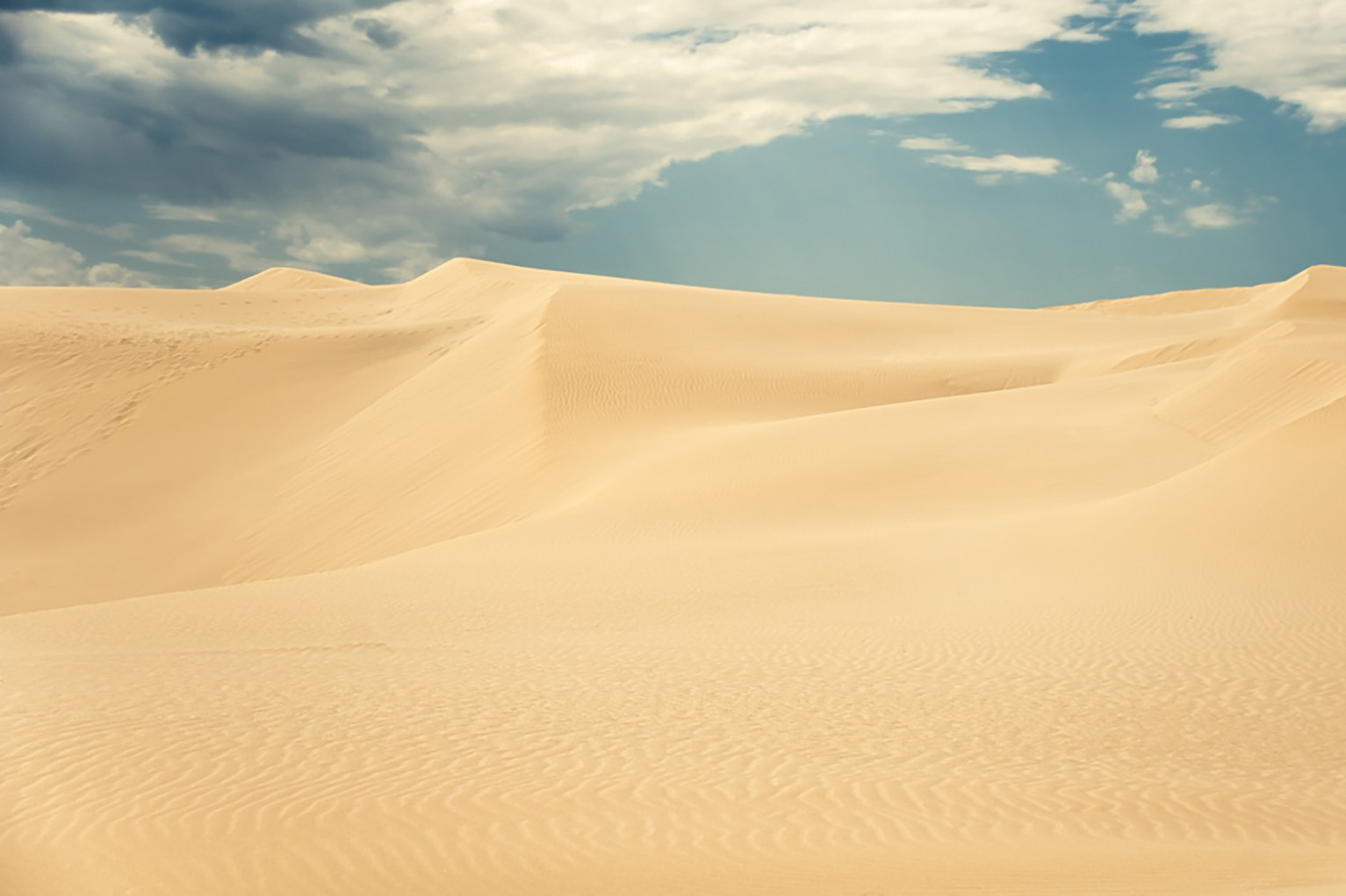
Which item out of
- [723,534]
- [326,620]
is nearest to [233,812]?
[326,620]

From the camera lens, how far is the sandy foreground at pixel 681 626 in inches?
252

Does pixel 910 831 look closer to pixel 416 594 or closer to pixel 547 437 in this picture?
pixel 416 594

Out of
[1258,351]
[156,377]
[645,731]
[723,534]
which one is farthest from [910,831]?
[156,377]

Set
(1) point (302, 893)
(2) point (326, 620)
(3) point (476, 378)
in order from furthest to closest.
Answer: (3) point (476, 378), (2) point (326, 620), (1) point (302, 893)

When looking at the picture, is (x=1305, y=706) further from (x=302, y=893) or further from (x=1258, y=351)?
(x=1258, y=351)

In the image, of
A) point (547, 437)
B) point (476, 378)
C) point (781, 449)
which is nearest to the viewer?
point (781, 449)

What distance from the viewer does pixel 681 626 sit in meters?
12.0

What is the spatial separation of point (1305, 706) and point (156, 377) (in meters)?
29.9

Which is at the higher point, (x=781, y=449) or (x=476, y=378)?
(x=476, y=378)

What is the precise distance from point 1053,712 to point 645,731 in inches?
128

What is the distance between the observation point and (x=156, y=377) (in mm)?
31672

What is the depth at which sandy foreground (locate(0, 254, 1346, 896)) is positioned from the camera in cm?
641

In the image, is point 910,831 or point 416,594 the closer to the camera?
point 910,831

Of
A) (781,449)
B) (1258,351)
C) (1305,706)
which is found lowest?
(1305,706)
